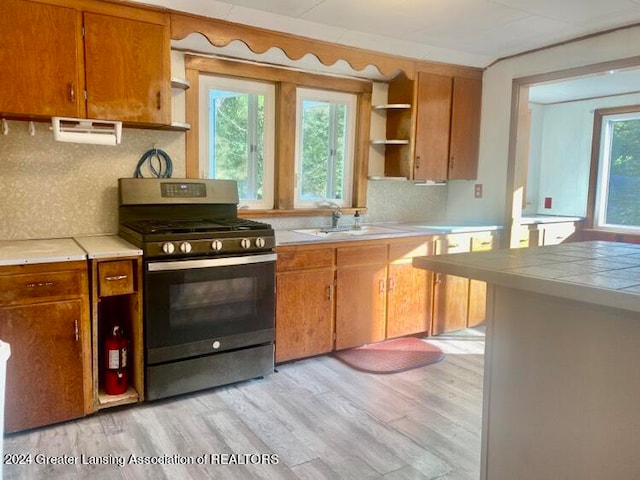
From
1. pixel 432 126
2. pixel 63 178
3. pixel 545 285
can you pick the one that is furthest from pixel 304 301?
pixel 545 285

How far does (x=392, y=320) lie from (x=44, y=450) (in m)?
2.28

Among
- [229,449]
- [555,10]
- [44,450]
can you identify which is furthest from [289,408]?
[555,10]

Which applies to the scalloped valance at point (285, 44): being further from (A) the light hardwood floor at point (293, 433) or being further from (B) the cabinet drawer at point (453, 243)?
(A) the light hardwood floor at point (293, 433)

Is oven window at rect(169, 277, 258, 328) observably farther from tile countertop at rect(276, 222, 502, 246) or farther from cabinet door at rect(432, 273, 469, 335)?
cabinet door at rect(432, 273, 469, 335)

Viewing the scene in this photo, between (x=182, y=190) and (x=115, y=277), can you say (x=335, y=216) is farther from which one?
(x=115, y=277)

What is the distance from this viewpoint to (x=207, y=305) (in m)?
2.78

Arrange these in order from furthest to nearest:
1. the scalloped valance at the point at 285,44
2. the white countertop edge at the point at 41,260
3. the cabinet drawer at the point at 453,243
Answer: the cabinet drawer at the point at 453,243, the scalloped valance at the point at 285,44, the white countertop edge at the point at 41,260

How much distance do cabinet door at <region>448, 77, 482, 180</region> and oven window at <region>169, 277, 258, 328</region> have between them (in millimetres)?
2116

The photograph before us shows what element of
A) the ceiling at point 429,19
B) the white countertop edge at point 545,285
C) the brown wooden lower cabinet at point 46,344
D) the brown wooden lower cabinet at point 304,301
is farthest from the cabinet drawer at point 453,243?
the brown wooden lower cabinet at point 46,344

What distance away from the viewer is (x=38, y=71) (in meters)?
2.46

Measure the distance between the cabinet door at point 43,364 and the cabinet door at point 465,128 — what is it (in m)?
3.03

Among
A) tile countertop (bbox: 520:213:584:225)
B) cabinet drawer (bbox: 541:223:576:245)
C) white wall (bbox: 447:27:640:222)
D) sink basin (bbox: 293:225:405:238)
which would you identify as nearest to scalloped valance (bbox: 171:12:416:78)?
white wall (bbox: 447:27:640:222)

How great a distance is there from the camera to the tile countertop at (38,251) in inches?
88.8

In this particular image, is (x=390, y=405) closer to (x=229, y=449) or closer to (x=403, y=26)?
(x=229, y=449)
